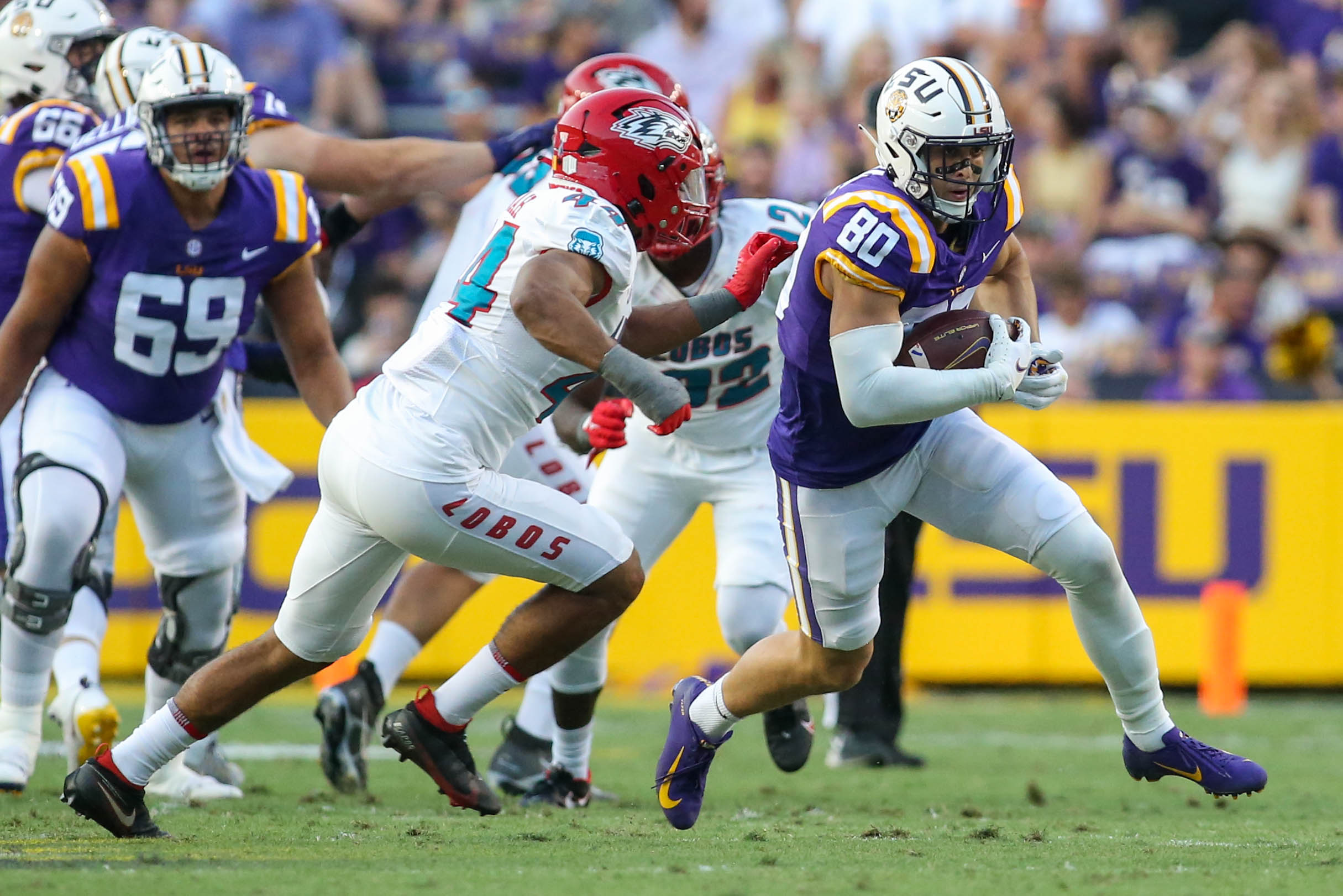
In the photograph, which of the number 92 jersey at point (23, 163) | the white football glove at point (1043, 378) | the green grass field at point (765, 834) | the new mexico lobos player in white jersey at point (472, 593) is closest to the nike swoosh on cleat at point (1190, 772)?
the green grass field at point (765, 834)

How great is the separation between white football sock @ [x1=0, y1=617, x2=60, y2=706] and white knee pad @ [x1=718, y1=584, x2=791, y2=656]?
1.92m

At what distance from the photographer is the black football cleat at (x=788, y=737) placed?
5246 mm

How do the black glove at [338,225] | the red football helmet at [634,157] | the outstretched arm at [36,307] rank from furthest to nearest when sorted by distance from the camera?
the black glove at [338,225], the outstretched arm at [36,307], the red football helmet at [634,157]

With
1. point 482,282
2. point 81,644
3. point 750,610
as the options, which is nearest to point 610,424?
point 482,282

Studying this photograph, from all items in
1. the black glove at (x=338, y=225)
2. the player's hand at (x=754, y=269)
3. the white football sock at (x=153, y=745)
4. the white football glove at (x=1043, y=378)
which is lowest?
the white football sock at (x=153, y=745)

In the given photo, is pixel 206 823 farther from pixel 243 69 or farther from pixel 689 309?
pixel 243 69

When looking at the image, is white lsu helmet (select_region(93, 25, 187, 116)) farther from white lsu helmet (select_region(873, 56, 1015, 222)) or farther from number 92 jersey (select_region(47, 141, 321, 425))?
white lsu helmet (select_region(873, 56, 1015, 222))

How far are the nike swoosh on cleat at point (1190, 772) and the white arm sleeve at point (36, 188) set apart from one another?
355cm

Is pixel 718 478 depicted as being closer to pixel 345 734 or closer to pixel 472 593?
pixel 472 593

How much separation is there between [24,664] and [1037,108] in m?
7.65

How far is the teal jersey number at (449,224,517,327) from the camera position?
410cm

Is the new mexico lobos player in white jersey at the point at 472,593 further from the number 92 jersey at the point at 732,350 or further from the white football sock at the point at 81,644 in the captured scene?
the white football sock at the point at 81,644

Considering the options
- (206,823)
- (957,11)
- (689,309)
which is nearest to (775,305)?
(689,309)

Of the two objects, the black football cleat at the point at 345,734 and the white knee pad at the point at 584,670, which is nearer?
the white knee pad at the point at 584,670
